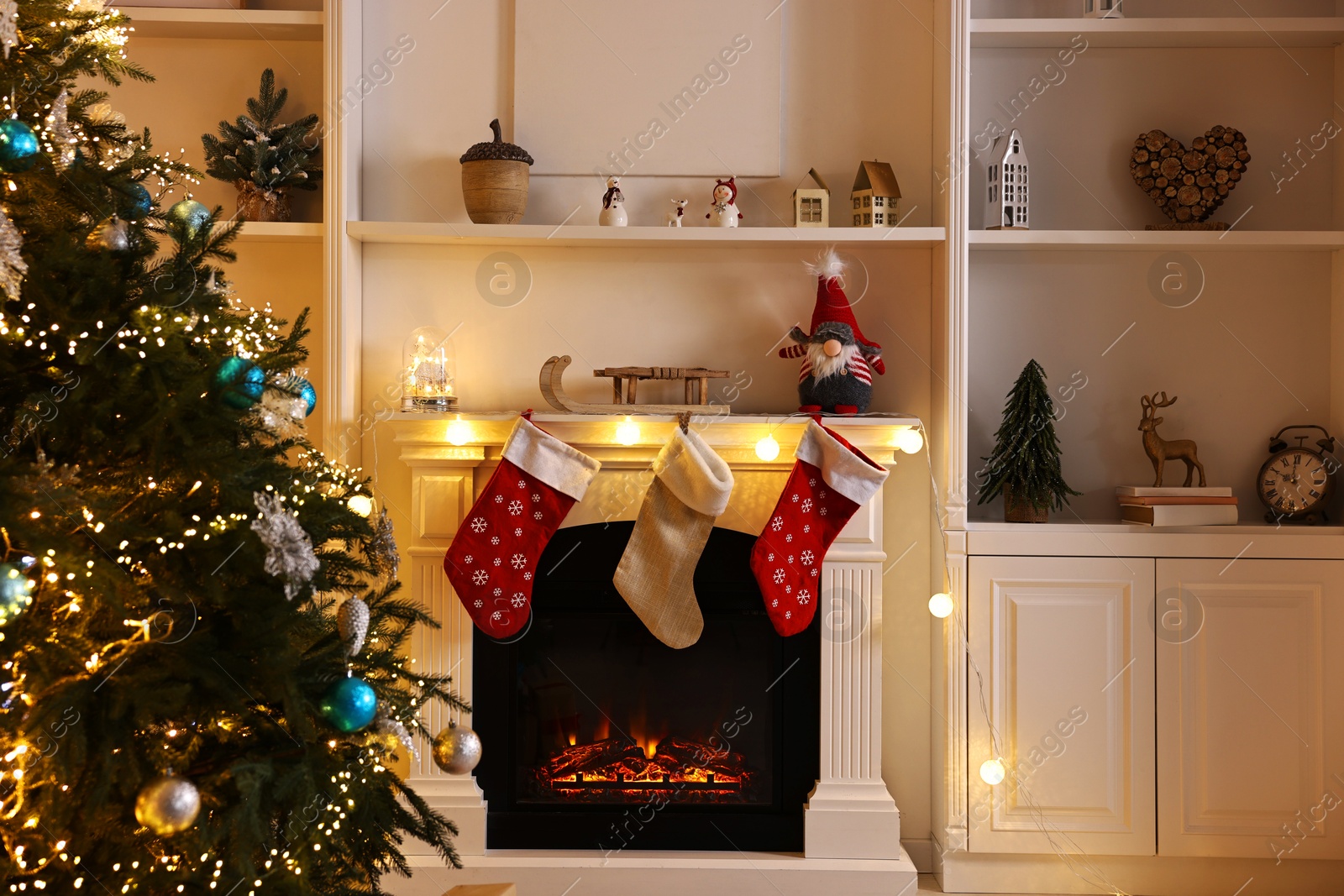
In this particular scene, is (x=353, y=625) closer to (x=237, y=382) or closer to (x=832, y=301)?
(x=237, y=382)

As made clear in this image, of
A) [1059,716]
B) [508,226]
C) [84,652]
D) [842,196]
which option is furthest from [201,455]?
[1059,716]

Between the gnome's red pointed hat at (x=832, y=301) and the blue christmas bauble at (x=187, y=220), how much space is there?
4.67ft

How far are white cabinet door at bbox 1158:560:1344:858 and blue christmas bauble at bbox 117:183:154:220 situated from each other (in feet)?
7.34

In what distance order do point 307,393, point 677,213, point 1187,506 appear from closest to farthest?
1. point 307,393
2. point 1187,506
3. point 677,213

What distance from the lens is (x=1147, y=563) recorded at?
2.23m

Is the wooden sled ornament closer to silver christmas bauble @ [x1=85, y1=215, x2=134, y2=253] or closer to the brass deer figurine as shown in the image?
the brass deer figurine

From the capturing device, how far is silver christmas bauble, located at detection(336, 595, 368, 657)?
48.2 inches

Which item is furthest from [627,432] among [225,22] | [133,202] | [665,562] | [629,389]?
[225,22]

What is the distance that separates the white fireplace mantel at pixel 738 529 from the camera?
2219 mm

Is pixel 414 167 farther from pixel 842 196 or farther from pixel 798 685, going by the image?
pixel 798 685

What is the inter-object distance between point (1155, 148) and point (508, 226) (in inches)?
64.4

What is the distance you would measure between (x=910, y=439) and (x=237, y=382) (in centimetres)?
153

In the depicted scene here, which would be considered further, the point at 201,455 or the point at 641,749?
the point at 641,749

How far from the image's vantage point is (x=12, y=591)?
96 cm
